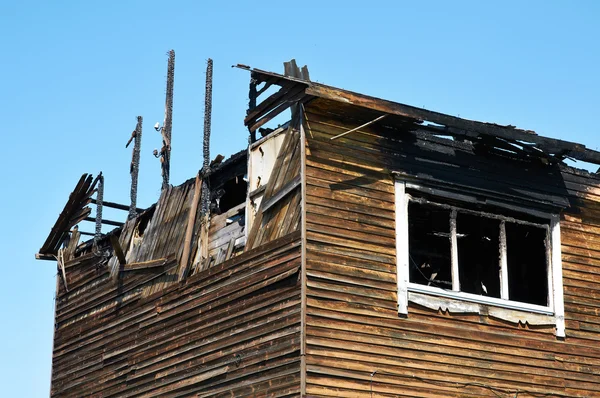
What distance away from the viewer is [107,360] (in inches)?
896

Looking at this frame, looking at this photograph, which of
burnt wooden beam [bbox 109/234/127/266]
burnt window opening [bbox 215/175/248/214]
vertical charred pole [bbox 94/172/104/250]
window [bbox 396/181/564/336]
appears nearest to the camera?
window [bbox 396/181/564/336]

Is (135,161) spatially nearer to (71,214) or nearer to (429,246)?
(71,214)

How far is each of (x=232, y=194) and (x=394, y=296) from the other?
208 inches

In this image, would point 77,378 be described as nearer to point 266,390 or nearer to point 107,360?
point 107,360

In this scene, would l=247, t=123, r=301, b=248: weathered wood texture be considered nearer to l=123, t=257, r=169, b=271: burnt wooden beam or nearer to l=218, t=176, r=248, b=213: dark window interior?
l=218, t=176, r=248, b=213: dark window interior

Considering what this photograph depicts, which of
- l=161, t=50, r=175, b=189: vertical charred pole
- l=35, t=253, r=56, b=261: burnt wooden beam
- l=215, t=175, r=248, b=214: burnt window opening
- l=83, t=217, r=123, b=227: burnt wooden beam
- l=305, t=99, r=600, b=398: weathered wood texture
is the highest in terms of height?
l=161, t=50, r=175, b=189: vertical charred pole

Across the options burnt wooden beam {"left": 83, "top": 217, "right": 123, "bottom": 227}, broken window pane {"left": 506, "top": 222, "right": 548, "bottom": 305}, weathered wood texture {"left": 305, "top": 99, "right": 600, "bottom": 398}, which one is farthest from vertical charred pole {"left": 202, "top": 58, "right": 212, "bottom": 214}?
broken window pane {"left": 506, "top": 222, "right": 548, "bottom": 305}

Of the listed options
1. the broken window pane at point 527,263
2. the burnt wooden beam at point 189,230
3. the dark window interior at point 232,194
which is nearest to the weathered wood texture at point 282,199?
the dark window interior at point 232,194

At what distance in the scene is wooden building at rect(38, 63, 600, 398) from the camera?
1733 cm

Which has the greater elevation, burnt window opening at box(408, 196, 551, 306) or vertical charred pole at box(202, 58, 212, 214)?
vertical charred pole at box(202, 58, 212, 214)

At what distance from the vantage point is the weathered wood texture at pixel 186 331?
17391mm

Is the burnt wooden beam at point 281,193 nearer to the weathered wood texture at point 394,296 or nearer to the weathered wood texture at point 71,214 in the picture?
the weathered wood texture at point 394,296

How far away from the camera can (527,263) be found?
22.1m

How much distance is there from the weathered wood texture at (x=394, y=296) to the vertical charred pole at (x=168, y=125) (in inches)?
258
